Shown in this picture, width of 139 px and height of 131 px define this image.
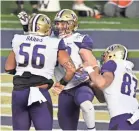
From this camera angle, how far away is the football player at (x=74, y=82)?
7383mm

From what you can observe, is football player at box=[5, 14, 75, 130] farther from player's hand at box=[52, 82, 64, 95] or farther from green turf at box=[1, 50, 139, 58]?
green turf at box=[1, 50, 139, 58]

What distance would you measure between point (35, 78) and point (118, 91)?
98cm

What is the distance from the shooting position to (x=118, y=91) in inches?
260

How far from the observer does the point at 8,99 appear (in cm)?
1100

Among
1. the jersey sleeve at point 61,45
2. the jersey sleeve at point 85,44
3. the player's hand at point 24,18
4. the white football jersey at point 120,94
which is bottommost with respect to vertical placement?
the white football jersey at point 120,94

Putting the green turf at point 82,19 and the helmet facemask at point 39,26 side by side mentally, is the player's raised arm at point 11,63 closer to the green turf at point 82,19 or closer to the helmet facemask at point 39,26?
the helmet facemask at point 39,26

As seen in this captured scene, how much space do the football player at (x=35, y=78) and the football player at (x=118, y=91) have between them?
0.46 m

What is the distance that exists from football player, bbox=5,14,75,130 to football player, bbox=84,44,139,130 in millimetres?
458

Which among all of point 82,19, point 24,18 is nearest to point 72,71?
point 24,18

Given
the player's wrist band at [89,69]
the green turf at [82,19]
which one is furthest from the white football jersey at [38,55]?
the green turf at [82,19]

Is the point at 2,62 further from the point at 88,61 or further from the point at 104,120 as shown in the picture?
the point at 88,61

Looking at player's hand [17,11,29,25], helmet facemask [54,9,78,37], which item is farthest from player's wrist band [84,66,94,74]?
player's hand [17,11,29,25]

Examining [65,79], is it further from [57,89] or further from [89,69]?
[89,69]

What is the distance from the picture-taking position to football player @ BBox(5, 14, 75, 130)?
6832 mm
